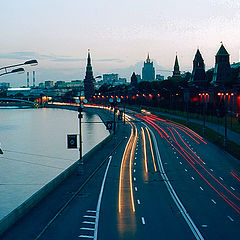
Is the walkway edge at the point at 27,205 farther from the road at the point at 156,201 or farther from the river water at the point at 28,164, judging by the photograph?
the river water at the point at 28,164

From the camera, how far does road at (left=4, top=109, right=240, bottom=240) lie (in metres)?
25.0

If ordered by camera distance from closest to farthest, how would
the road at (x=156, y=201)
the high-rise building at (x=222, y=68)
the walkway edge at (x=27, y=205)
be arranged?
the road at (x=156, y=201)
the walkway edge at (x=27, y=205)
the high-rise building at (x=222, y=68)

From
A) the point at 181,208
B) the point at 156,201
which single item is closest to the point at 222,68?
the point at 156,201

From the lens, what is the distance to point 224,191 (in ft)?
120

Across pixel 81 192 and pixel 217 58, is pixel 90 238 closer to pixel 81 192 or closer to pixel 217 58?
pixel 81 192

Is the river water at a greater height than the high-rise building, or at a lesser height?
lesser

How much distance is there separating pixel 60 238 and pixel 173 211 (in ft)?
31.0

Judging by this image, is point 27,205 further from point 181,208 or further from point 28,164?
point 28,164

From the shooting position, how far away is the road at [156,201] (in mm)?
25047

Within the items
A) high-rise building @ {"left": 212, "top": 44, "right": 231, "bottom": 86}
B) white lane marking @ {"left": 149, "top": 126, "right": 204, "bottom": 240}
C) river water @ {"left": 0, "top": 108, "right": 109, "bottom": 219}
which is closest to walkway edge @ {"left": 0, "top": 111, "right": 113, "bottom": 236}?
river water @ {"left": 0, "top": 108, "right": 109, "bottom": 219}

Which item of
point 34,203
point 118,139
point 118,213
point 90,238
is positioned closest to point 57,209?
point 34,203

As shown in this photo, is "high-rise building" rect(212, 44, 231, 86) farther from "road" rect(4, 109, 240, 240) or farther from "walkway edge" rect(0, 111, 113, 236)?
"walkway edge" rect(0, 111, 113, 236)

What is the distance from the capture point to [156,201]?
107 ft

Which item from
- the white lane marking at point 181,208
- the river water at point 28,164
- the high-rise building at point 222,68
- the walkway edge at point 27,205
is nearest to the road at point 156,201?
the white lane marking at point 181,208
